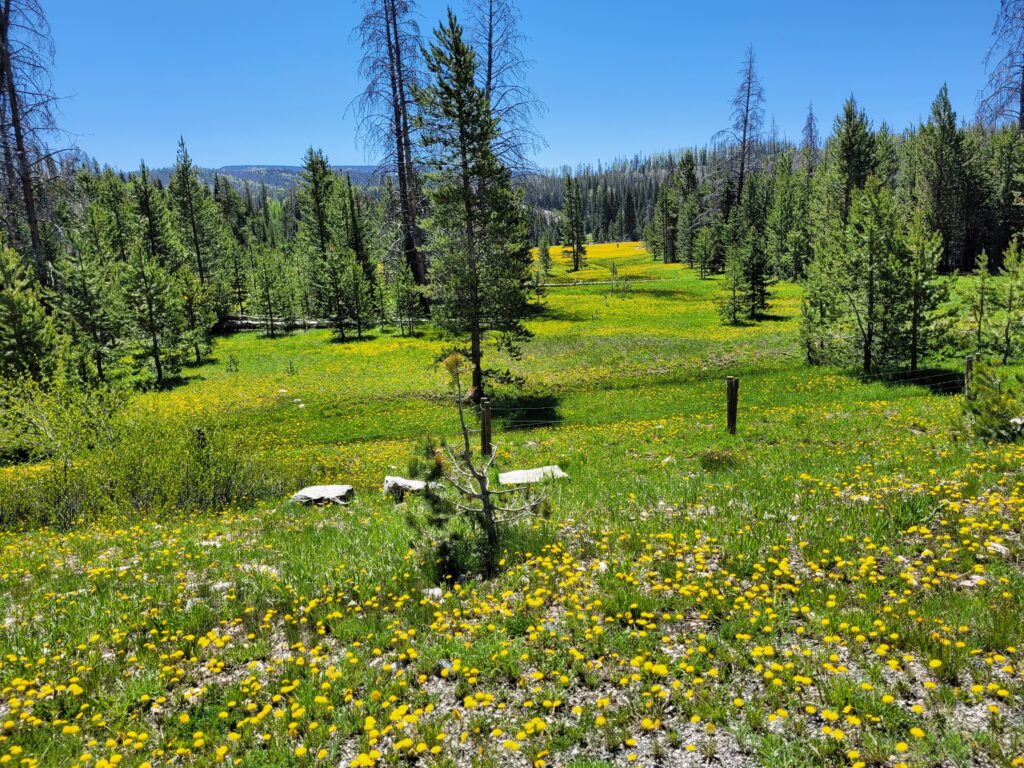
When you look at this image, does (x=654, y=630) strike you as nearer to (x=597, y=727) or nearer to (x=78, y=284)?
(x=597, y=727)

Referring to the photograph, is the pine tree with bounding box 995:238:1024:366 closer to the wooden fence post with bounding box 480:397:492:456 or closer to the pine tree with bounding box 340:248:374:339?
the wooden fence post with bounding box 480:397:492:456

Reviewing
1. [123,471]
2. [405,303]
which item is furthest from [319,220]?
[123,471]

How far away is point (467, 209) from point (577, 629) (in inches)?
675

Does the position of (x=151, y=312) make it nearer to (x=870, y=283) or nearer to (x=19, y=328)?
(x=19, y=328)

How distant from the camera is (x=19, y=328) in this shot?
73.9 feet

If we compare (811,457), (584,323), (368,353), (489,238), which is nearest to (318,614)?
(811,457)

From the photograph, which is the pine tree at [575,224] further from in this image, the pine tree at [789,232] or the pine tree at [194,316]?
the pine tree at [194,316]

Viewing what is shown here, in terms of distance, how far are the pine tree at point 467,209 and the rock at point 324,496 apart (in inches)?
415

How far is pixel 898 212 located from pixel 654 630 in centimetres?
2169

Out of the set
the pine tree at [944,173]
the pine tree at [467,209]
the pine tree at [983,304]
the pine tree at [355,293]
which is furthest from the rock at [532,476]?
the pine tree at [944,173]

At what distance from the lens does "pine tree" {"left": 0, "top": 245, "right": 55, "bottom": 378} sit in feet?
72.7

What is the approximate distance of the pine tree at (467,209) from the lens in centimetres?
1880

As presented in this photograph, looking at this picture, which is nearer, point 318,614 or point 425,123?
point 318,614

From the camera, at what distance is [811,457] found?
1016 centimetres
